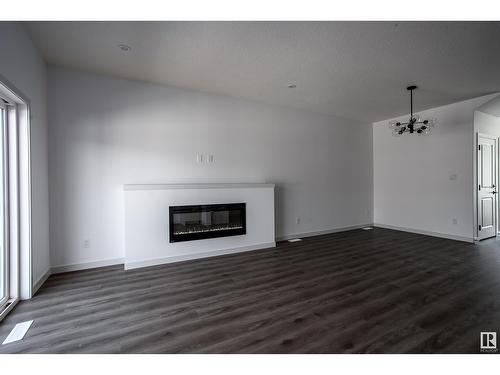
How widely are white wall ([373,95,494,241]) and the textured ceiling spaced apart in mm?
803

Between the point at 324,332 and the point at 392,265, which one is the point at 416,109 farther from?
the point at 324,332

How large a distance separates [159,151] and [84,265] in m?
1.94

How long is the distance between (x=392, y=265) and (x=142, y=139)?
A: 13.5ft

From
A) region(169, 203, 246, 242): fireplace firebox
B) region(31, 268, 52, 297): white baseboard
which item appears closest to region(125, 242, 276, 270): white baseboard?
region(169, 203, 246, 242): fireplace firebox

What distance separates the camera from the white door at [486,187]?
466cm

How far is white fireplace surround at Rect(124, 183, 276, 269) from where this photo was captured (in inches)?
133

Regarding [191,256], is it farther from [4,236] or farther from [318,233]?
[318,233]

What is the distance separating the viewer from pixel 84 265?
333cm

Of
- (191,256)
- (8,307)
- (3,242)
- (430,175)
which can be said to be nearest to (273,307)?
(191,256)

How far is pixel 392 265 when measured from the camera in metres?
3.37

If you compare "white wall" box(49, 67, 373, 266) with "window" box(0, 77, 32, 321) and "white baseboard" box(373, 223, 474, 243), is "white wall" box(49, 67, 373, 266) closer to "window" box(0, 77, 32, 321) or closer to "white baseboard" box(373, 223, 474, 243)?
"window" box(0, 77, 32, 321)

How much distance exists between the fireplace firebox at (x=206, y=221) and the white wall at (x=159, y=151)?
Answer: 55cm

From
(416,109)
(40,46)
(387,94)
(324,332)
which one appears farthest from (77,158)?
(416,109)

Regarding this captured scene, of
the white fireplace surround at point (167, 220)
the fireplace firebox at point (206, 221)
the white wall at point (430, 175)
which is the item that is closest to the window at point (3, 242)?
the white fireplace surround at point (167, 220)
